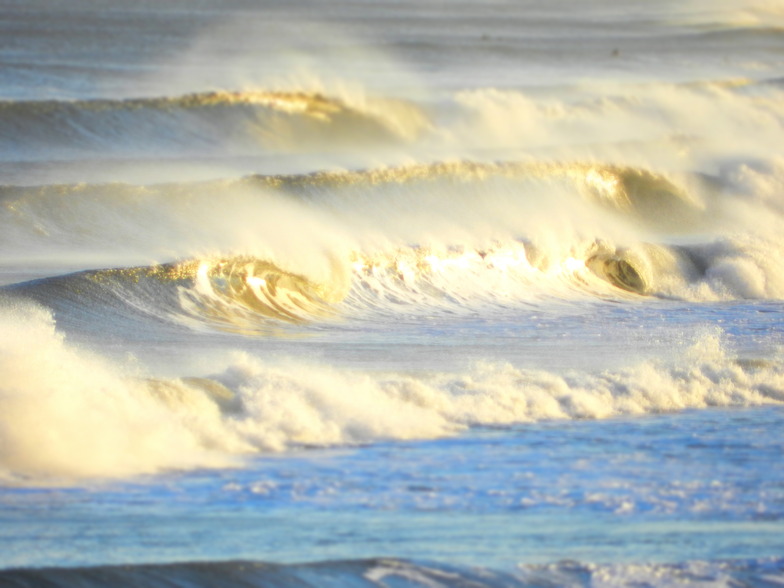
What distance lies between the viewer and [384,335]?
37.7ft

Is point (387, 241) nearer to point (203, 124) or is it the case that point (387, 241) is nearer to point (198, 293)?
point (198, 293)

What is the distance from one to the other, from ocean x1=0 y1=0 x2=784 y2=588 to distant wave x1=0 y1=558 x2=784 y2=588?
0.7 inches

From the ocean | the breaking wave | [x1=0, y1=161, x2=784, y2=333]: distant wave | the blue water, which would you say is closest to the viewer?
the blue water

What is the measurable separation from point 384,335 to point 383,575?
5733 mm

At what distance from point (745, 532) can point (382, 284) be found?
7.55m

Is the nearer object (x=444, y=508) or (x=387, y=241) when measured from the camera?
(x=444, y=508)

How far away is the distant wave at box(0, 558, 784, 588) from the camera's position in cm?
568

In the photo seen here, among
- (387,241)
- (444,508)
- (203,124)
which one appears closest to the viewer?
(444,508)

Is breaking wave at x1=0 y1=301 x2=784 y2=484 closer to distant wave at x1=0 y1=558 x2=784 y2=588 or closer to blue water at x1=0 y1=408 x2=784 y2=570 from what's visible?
blue water at x1=0 y1=408 x2=784 y2=570

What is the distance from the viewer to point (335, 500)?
6.76 meters

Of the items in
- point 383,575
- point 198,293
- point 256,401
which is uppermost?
point 198,293

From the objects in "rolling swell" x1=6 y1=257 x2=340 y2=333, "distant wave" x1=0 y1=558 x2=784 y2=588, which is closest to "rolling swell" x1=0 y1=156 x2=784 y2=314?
"rolling swell" x1=6 y1=257 x2=340 y2=333

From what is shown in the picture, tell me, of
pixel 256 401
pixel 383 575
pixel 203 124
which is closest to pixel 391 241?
pixel 256 401

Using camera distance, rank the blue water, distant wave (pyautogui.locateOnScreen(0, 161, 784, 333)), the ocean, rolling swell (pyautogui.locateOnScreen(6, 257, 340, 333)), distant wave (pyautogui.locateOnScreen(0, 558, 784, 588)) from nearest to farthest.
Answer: distant wave (pyautogui.locateOnScreen(0, 558, 784, 588)), the blue water, the ocean, rolling swell (pyautogui.locateOnScreen(6, 257, 340, 333)), distant wave (pyautogui.locateOnScreen(0, 161, 784, 333))
